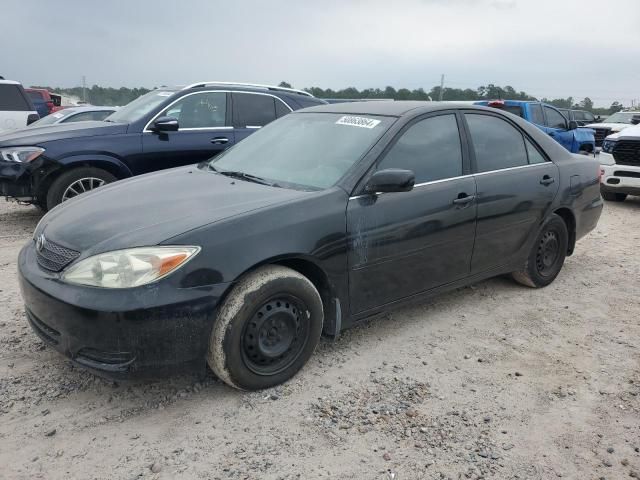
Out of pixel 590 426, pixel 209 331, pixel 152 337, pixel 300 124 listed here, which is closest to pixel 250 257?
pixel 209 331

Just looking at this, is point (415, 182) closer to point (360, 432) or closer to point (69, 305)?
point (360, 432)

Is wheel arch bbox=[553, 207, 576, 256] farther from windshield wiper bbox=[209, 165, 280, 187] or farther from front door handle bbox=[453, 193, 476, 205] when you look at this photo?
windshield wiper bbox=[209, 165, 280, 187]

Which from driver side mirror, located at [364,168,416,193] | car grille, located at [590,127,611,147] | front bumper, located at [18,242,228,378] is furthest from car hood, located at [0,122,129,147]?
car grille, located at [590,127,611,147]

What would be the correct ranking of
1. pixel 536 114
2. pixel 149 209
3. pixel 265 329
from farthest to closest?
pixel 536 114 < pixel 149 209 < pixel 265 329

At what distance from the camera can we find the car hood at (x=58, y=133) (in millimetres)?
6169

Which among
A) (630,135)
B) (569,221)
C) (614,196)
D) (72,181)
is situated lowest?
(614,196)

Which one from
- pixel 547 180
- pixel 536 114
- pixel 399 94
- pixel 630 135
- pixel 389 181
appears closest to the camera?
pixel 389 181

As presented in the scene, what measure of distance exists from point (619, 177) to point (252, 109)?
20.5 feet

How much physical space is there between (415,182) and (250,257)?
1.37 metres

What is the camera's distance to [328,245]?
317 centimetres

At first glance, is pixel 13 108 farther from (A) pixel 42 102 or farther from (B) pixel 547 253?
(B) pixel 547 253

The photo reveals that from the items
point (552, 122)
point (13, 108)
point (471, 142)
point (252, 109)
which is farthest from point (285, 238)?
point (552, 122)

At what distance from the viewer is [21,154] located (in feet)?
19.9

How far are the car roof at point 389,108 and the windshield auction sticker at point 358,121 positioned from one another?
86 mm
